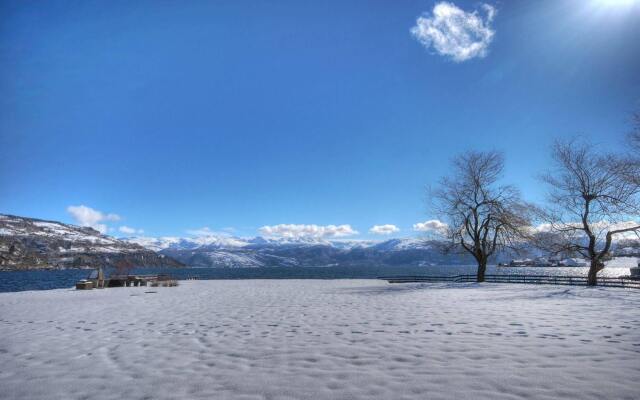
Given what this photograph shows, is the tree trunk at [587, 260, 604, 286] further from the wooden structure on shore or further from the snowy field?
the wooden structure on shore

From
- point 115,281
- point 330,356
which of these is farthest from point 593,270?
point 115,281

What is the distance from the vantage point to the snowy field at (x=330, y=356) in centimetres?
593

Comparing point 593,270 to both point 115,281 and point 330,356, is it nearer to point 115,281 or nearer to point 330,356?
point 330,356

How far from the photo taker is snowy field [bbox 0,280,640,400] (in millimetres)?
5930

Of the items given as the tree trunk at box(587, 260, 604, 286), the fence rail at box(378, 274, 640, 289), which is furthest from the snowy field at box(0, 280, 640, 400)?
the fence rail at box(378, 274, 640, 289)

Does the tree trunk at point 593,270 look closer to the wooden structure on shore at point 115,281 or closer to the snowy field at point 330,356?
the snowy field at point 330,356

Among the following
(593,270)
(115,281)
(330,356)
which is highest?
(593,270)

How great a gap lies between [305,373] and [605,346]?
7148 millimetres

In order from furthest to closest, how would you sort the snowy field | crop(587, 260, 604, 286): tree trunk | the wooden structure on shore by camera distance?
the wooden structure on shore < crop(587, 260, 604, 286): tree trunk < the snowy field

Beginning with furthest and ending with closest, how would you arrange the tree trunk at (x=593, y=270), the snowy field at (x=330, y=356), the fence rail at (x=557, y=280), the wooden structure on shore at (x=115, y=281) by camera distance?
the wooden structure on shore at (x=115, y=281)
the tree trunk at (x=593, y=270)
the fence rail at (x=557, y=280)
the snowy field at (x=330, y=356)

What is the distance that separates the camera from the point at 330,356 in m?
8.05

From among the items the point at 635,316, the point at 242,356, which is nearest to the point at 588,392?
the point at 242,356

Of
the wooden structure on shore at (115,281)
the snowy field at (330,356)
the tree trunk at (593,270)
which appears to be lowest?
the snowy field at (330,356)

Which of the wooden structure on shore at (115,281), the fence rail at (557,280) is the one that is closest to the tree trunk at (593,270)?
the fence rail at (557,280)
